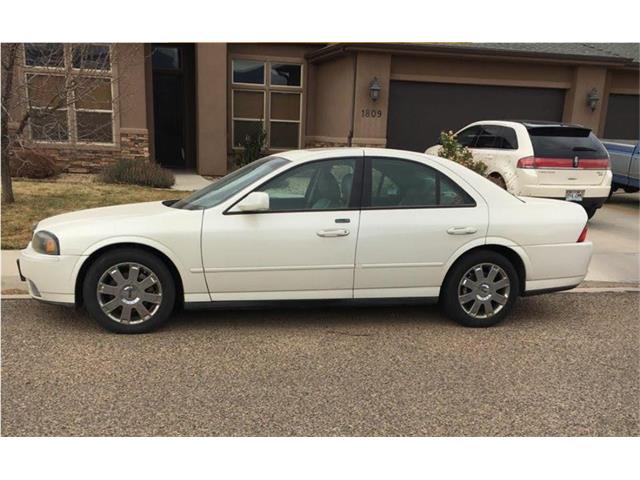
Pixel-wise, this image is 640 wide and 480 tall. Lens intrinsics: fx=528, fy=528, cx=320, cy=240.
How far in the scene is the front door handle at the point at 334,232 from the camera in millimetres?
4488

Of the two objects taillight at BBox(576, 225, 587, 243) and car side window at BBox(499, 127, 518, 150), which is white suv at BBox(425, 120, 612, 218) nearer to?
car side window at BBox(499, 127, 518, 150)

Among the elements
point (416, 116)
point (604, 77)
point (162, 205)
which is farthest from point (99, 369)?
point (604, 77)

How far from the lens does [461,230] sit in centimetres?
470

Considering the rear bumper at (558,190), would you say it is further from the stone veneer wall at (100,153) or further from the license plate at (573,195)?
the stone veneer wall at (100,153)

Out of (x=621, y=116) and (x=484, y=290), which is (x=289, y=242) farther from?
(x=621, y=116)

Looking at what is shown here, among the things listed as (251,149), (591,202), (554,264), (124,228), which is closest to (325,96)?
(251,149)

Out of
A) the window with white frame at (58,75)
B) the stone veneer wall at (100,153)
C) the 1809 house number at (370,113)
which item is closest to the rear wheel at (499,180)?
the 1809 house number at (370,113)

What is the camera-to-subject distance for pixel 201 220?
4414mm

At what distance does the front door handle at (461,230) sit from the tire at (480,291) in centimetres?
21

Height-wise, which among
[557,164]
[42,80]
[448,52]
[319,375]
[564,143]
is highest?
[448,52]

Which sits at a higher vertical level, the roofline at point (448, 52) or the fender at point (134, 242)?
the roofline at point (448, 52)

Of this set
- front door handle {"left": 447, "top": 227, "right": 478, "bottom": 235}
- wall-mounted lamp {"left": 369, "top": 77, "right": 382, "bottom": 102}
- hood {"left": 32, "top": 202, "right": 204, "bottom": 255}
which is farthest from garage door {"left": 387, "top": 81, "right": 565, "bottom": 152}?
hood {"left": 32, "top": 202, "right": 204, "bottom": 255}

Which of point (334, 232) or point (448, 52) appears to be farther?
point (448, 52)

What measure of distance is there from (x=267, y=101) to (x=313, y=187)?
38.7ft
